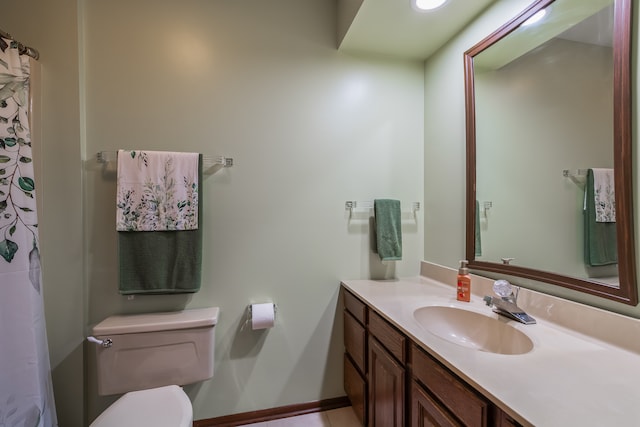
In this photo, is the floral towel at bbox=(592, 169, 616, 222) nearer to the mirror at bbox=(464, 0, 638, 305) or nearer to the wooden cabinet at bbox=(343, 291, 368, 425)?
the mirror at bbox=(464, 0, 638, 305)

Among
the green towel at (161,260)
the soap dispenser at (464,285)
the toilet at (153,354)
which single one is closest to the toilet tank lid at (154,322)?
the toilet at (153,354)

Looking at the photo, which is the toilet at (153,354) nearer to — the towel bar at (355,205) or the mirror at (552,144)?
the towel bar at (355,205)

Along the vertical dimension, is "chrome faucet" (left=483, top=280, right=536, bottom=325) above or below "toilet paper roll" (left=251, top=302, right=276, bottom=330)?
above

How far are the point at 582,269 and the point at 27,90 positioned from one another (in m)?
2.52

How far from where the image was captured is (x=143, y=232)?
141cm

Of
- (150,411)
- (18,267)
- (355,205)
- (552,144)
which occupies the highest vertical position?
(552,144)

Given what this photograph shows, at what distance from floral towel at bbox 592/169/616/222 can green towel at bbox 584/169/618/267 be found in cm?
1

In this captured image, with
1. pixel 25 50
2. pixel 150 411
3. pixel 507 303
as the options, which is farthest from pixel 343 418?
pixel 25 50

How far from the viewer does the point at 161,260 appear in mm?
1436

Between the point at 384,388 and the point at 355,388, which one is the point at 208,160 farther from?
the point at 355,388

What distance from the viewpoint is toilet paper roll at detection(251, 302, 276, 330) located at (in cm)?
154

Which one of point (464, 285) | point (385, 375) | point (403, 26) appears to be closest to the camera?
point (385, 375)

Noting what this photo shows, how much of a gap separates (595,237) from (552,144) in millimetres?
399

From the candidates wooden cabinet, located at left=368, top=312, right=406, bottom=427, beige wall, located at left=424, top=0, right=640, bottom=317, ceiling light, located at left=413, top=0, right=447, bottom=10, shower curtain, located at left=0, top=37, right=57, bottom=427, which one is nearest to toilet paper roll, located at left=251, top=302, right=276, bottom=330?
wooden cabinet, located at left=368, top=312, right=406, bottom=427
